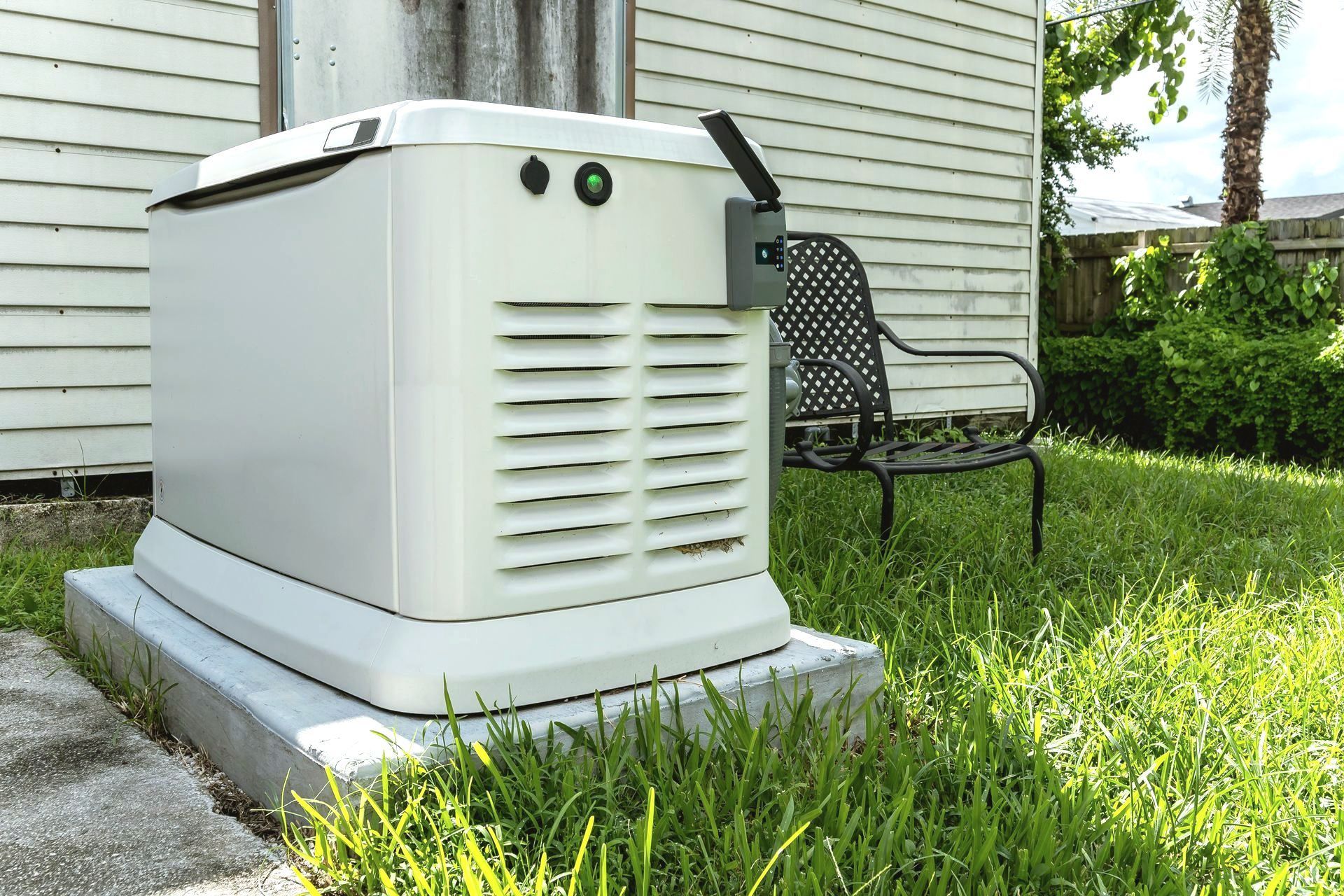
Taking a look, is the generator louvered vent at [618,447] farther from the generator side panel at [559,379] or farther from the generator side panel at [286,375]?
the generator side panel at [286,375]

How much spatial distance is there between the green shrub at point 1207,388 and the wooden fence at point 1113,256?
1.59 feet

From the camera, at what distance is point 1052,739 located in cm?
173

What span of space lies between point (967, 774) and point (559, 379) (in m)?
0.78

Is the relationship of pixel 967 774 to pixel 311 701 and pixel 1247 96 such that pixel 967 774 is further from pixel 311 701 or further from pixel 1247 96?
pixel 1247 96

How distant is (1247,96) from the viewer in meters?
8.71

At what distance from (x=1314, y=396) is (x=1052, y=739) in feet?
17.6

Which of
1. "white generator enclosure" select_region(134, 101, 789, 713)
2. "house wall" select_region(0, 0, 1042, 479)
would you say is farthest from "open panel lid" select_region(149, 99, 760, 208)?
"house wall" select_region(0, 0, 1042, 479)

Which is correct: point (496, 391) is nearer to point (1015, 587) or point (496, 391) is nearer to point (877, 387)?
point (1015, 587)

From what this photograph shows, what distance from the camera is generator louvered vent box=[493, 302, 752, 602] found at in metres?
1.51

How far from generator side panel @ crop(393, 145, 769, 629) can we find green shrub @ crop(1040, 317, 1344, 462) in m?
5.54

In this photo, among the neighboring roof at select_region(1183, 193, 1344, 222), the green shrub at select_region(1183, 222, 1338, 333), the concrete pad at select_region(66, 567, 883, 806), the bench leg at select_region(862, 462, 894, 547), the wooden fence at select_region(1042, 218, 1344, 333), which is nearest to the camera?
the concrete pad at select_region(66, 567, 883, 806)

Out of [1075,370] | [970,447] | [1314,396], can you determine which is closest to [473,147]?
[970,447]

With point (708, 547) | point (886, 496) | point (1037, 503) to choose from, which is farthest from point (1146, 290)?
point (708, 547)

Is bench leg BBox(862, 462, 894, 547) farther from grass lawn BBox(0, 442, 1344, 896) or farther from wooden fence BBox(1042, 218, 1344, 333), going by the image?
wooden fence BBox(1042, 218, 1344, 333)
